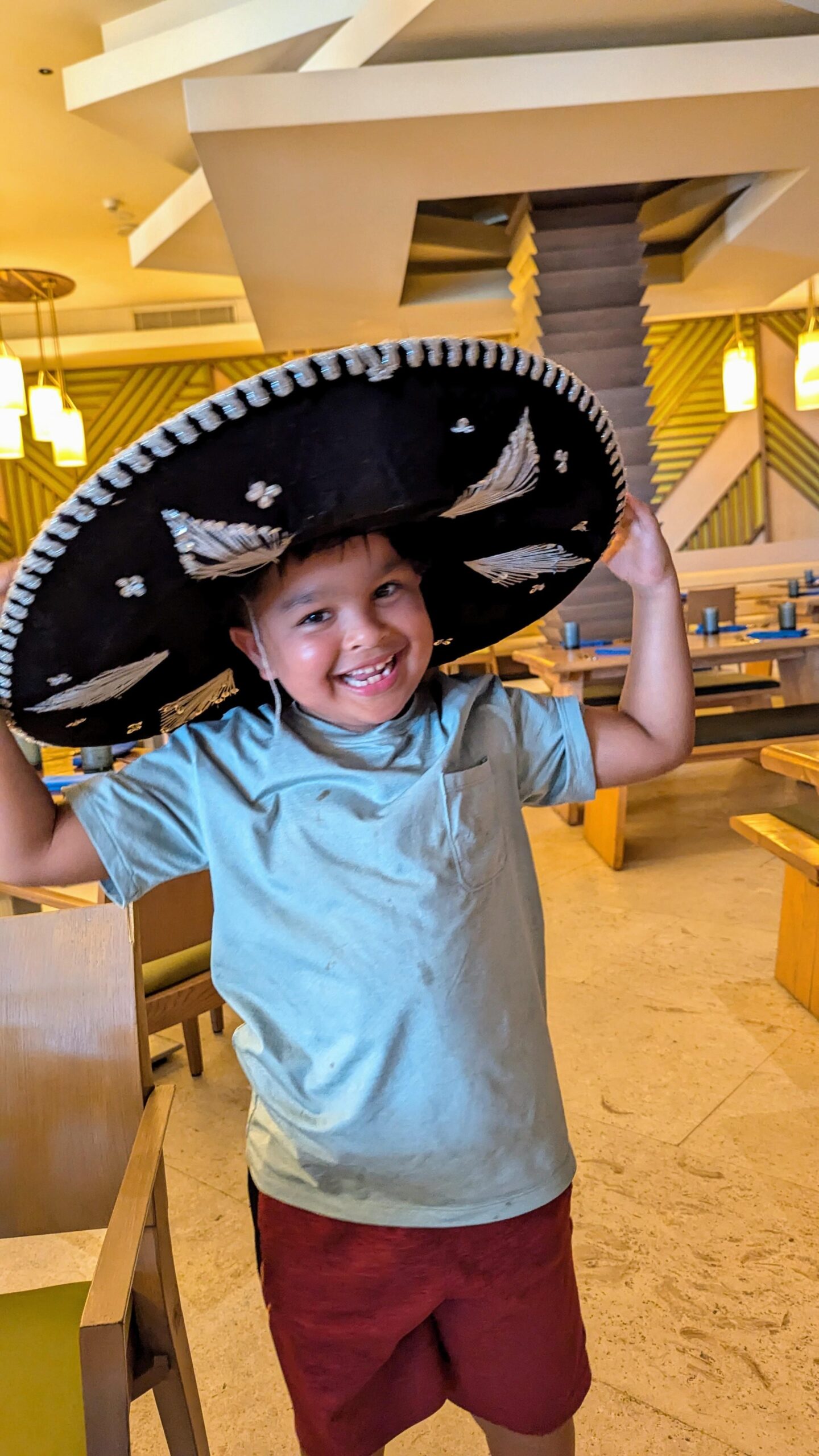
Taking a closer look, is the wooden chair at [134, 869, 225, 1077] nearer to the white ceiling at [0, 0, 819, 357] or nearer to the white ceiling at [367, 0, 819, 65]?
the white ceiling at [0, 0, 819, 357]

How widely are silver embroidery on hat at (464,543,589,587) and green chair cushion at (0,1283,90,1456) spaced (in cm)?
86

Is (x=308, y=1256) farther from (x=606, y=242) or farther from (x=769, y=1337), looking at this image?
(x=606, y=242)

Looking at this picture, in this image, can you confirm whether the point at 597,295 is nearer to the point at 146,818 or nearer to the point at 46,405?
the point at 46,405

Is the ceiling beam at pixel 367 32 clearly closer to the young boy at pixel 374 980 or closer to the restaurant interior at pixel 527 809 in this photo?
the restaurant interior at pixel 527 809

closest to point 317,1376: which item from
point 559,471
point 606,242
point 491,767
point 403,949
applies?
point 403,949

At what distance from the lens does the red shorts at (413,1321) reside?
892 millimetres

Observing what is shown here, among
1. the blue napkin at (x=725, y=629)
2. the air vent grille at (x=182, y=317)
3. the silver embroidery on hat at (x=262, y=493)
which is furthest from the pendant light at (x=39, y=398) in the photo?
the silver embroidery on hat at (x=262, y=493)

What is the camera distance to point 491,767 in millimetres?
923

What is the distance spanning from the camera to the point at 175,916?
2018 mm

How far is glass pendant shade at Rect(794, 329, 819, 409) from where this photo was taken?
530cm

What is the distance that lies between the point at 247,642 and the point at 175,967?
1.41 metres

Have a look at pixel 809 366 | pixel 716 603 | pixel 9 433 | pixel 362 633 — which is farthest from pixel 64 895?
pixel 809 366

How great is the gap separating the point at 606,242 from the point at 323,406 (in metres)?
5.15

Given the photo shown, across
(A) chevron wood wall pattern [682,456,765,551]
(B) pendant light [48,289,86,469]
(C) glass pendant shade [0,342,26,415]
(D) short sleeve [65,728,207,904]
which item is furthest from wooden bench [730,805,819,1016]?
(A) chevron wood wall pattern [682,456,765,551]
